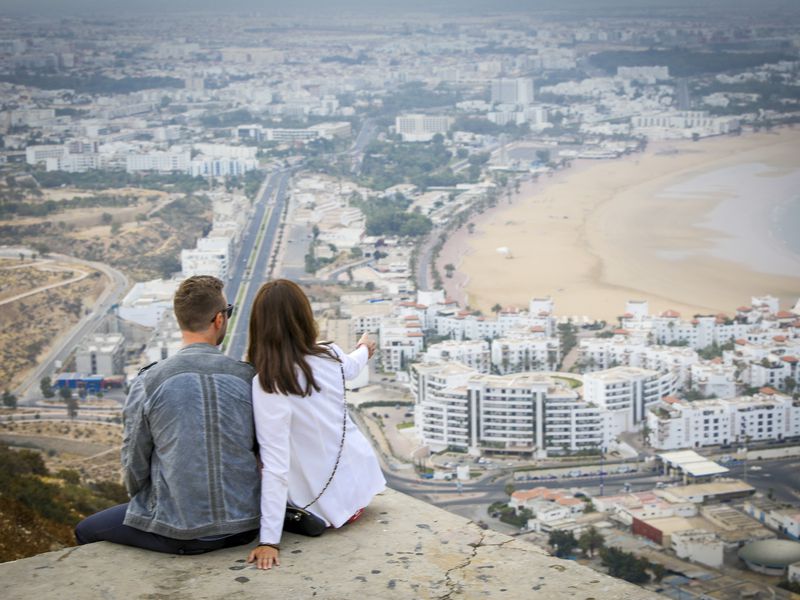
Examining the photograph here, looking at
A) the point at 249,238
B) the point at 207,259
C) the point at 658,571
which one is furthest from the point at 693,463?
the point at 249,238

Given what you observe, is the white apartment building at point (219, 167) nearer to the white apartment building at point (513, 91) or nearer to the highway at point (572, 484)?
the white apartment building at point (513, 91)

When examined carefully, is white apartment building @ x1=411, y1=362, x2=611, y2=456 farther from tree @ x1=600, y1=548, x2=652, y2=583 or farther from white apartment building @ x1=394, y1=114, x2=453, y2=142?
white apartment building @ x1=394, y1=114, x2=453, y2=142

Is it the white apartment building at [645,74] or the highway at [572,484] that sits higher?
the white apartment building at [645,74]

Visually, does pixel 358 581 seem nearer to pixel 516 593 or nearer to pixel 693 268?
pixel 516 593

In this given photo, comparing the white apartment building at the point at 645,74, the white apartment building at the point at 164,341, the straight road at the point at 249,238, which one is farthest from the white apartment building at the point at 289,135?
the white apartment building at the point at 164,341

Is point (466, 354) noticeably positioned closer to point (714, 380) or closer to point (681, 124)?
point (714, 380)

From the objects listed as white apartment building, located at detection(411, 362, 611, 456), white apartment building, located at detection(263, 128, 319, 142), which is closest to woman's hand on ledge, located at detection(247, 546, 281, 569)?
white apartment building, located at detection(411, 362, 611, 456)

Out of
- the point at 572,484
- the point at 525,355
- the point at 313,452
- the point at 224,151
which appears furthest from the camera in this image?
the point at 224,151
